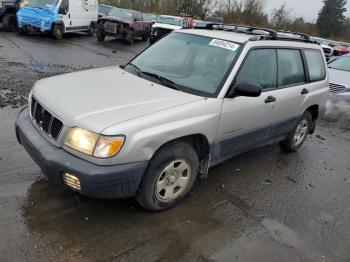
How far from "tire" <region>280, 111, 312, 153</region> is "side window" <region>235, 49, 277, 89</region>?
1.26 meters

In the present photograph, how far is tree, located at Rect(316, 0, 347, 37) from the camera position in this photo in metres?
57.8

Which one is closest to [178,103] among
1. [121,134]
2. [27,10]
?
[121,134]

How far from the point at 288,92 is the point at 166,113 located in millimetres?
2260

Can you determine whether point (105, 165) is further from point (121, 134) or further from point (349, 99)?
point (349, 99)

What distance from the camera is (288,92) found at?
16.6ft

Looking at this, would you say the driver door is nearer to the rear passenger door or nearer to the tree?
the rear passenger door

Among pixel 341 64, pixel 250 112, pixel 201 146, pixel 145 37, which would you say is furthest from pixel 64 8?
pixel 201 146

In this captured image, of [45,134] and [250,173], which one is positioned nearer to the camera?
[45,134]

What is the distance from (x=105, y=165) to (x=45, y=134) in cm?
77

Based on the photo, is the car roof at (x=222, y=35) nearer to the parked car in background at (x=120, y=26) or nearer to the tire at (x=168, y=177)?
the tire at (x=168, y=177)

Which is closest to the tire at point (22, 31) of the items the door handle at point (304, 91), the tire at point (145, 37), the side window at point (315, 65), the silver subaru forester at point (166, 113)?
the tire at point (145, 37)

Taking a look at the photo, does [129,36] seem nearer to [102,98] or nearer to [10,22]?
[10,22]

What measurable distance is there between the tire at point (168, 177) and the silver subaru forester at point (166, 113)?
0.01 m

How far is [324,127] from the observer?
809 cm
